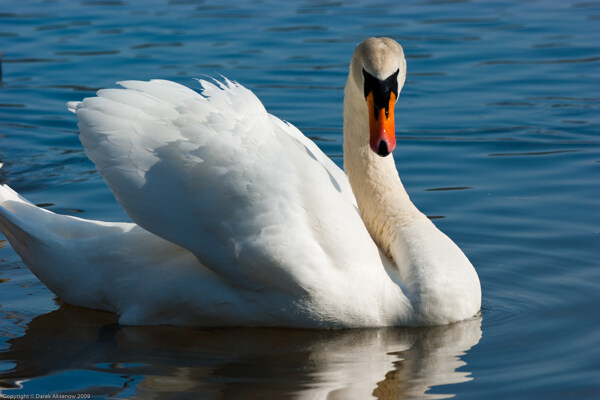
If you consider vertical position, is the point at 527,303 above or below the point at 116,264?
below

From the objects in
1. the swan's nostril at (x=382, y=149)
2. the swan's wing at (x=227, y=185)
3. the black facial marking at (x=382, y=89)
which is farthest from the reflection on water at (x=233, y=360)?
the black facial marking at (x=382, y=89)

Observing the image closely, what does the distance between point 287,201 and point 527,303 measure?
1716 mm

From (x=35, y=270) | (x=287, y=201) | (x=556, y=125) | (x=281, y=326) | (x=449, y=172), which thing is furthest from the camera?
(x=556, y=125)

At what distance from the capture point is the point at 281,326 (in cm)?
629

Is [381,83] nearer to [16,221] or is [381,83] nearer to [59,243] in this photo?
[59,243]

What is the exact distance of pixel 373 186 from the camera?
6.73m

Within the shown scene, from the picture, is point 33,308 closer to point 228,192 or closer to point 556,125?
→ point 228,192

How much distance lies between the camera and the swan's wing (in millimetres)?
5887

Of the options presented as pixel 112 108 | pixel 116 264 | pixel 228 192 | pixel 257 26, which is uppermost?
pixel 257 26

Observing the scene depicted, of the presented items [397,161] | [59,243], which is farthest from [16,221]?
[397,161]

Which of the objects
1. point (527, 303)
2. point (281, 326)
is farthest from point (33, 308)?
point (527, 303)

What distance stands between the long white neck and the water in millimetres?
715

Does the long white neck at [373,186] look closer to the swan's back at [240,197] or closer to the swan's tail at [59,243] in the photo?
the swan's back at [240,197]

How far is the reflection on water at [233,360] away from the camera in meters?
5.51
